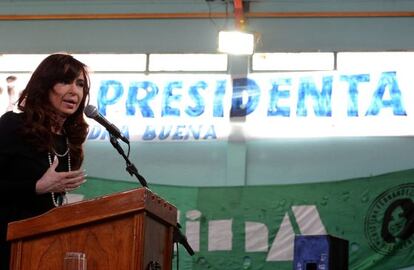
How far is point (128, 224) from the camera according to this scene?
1780 mm

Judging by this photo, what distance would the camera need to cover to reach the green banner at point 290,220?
6969mm

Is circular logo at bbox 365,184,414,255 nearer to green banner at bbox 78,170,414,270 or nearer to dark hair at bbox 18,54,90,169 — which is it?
green banner at bbox 78,170,414,270

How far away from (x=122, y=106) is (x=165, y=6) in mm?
1275

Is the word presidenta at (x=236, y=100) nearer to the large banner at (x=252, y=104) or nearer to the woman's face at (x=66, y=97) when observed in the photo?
the large banner at (x=252, y=104)

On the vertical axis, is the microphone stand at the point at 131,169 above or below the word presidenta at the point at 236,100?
below

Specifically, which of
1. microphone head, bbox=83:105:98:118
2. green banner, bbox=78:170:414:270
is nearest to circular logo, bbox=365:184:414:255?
green banner, bbox=78:170:414:270

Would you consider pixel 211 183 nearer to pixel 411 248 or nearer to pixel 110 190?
pixel 110 190

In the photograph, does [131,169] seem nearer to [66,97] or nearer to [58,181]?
[66,97]

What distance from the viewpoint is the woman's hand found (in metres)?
2.04

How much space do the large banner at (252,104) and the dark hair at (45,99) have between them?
548 cm

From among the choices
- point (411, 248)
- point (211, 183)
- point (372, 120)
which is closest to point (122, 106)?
point (211, 183)

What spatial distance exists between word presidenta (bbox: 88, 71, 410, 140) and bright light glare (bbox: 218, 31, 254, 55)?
1.05ft

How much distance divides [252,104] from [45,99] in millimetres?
5568

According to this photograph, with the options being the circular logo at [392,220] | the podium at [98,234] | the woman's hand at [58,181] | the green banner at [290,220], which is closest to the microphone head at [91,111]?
the woman's hand at [58,181]
